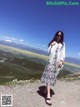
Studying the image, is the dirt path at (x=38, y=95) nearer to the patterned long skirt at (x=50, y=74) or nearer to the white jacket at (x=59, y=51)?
the patterned long skirt at (x=50, y=74)

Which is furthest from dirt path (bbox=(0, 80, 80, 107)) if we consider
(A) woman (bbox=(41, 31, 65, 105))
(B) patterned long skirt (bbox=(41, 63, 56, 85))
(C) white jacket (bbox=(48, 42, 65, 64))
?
(C) white jacket (bbox=(48, 42, 65, 64))

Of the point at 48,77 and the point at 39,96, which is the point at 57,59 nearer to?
the point at 48,77

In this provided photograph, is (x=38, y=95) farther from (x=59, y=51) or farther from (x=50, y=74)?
(x=59, y=51)

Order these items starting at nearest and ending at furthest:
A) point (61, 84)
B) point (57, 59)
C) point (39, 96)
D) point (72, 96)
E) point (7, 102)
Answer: point (7, 102) < point (57, 59) < point (39, 96) < point (72, 96) < point (61, 84)

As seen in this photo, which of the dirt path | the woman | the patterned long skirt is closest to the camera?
the woman

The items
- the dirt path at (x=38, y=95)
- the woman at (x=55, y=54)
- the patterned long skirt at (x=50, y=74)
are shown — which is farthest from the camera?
the patterned long skirt at (x=50, y=74)

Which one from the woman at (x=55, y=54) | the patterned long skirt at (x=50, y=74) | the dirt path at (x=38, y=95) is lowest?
the dirt path at (x=38, y=95)

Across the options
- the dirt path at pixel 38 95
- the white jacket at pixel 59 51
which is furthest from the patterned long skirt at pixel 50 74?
the dirt path at pixel 38 95

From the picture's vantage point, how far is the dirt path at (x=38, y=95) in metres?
14.4

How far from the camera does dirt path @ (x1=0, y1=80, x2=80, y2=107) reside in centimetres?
1438

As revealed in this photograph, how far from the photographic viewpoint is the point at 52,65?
14547mm

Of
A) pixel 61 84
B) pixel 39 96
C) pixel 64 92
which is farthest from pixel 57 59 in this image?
pixel 61 84

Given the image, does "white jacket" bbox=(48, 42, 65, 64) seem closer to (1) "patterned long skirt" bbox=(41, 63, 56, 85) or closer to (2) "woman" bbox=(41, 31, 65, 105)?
(2) "woman" bbox=(41, 31, 65, 105)

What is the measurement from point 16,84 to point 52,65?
3.80 m
